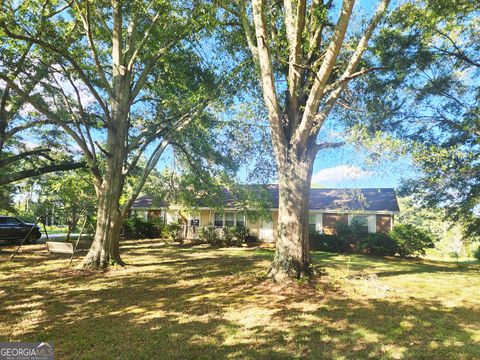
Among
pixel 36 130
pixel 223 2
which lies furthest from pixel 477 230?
pixel 36 130

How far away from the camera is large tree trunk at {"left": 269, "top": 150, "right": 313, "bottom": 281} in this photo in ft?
26.8

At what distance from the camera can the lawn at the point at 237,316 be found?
4.31 m

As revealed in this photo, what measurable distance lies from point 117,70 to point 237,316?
9.36m

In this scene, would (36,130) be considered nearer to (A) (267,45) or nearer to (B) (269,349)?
(A) (267,45)

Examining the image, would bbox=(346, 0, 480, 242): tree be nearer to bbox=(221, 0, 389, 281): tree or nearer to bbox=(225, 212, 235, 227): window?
Result: bbox=(221, 0, 389, 281): tree

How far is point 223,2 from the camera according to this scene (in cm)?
927

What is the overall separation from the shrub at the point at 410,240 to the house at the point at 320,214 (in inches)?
92.6

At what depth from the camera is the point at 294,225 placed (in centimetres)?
820

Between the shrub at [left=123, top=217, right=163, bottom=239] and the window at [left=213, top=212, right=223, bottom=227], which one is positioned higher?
the window at [left=213, top=212, right=223, bottom=227]

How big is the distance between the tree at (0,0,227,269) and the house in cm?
747

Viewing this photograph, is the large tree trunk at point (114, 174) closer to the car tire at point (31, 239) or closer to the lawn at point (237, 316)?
the lawn at point (237, 316)

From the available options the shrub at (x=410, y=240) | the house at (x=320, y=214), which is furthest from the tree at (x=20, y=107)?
the shrub at (x=410, y=240)

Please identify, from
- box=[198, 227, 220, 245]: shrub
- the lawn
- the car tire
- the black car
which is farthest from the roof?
the lawn

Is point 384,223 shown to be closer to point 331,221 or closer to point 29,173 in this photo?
point 331,221
